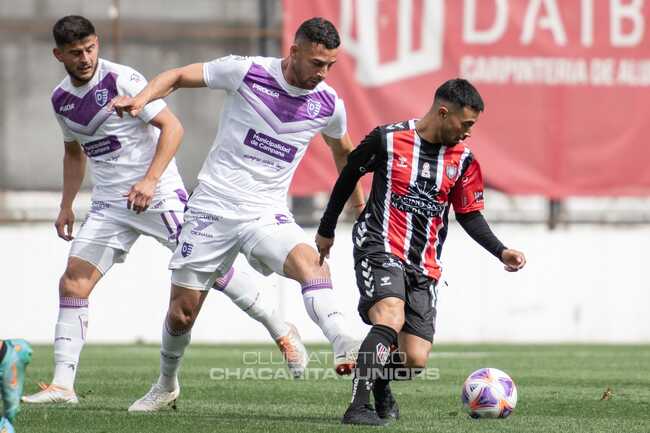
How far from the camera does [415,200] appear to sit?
6953 millimetres

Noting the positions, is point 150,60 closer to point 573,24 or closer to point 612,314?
point 573,24

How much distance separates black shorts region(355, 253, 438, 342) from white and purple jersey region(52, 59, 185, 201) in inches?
64.8

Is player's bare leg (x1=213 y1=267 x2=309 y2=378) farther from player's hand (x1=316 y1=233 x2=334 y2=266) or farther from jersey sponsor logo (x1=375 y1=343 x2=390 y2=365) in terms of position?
jersey sponsor logo (x1=375 y1=343 x2=390 y2=365)

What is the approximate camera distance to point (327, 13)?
14.8m

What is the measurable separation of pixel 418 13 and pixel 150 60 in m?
3.01

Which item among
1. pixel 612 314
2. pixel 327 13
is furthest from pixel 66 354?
pixel 612 314

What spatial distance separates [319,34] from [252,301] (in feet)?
6.34

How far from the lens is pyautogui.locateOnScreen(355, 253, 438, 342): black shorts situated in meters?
6.74

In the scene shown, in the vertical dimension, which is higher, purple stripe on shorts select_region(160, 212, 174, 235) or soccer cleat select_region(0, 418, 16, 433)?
purple stripe on shorts select_region(160, 212, 174, 235)

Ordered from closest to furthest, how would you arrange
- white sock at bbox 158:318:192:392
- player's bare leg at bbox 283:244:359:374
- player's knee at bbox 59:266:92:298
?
player's bare leg at bbox 283:244:359:374
white sock at bbox 158:318:192:392
player's knee at bbox 59:266:92:298

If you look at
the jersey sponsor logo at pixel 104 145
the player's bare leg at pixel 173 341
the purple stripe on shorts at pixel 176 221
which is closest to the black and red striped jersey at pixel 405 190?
the player's bare leg at pixel 173 341

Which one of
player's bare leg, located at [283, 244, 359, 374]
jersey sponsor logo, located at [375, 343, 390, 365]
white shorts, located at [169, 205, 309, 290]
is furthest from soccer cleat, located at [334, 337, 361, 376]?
white shorts, located at [169, 205, 309, 290]

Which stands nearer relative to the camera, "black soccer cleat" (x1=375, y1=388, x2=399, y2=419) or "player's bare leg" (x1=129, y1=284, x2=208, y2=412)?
"black soccer cleat" (x1=375, y1=388, x2=399, y2=419)

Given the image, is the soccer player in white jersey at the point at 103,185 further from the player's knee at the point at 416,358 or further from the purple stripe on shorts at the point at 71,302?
the player's knee at the point at 416,358
